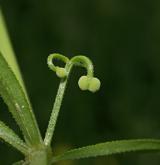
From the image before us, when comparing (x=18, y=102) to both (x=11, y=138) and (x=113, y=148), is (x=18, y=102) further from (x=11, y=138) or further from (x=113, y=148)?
(x=113, y=148)

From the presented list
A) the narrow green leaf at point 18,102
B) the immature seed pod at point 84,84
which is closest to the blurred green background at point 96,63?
the immature seed pod at point 84,84

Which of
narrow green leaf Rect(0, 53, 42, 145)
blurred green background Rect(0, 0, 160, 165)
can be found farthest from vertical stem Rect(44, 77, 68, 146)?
blurred green background Rect(0, 0, 160, 165)

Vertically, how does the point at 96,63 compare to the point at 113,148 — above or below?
below

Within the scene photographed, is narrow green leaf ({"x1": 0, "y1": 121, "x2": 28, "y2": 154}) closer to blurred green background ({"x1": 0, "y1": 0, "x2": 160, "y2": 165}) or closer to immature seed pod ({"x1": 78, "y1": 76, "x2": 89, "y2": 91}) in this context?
immature seed pod ({"x1": 78, "y1": 76, "x2": 89, "y2": 91})

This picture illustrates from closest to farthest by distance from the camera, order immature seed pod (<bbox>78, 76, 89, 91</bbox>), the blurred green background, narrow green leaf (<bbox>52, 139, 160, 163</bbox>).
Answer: narrow green leaf (<bbox>52, 139, 160, 163</bbox>) < immature seed pod (<bbox>78, 76, 89, 91</bbox>) < the blurred green background

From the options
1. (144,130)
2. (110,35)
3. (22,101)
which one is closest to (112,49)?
(110,35)

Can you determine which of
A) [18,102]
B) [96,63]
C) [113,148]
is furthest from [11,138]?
[96,63]

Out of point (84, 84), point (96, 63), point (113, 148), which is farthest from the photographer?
point (96, 63)
